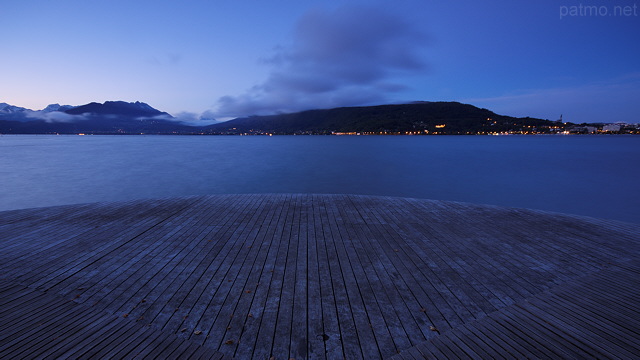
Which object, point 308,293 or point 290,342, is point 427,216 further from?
point 290,342

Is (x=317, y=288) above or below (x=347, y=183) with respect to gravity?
above

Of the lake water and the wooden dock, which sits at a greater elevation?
the wooden dock

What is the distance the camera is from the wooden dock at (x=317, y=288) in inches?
124

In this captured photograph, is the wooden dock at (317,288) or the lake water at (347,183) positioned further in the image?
the lake water at (347,183)

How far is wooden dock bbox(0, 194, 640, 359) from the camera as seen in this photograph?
314 cm

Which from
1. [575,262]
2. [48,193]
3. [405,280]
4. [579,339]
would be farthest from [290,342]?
[48,193]

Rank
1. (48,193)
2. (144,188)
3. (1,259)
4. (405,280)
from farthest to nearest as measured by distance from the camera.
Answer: (144,188)
(48,193)
(1,259)
(405,280)

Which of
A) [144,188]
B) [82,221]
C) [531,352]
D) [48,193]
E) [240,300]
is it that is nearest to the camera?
[531,352]

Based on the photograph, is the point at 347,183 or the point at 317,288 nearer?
the point at 317,288

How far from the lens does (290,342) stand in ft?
10.4

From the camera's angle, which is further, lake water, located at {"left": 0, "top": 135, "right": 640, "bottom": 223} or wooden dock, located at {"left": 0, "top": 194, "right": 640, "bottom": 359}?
lake water, located at {"left": 0, "top": 135, "right": 640, "bottom": 223}

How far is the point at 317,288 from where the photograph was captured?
422 cm

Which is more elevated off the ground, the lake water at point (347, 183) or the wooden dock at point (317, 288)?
the wooden dock at point (317, 288)

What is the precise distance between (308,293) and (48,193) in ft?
92.3
